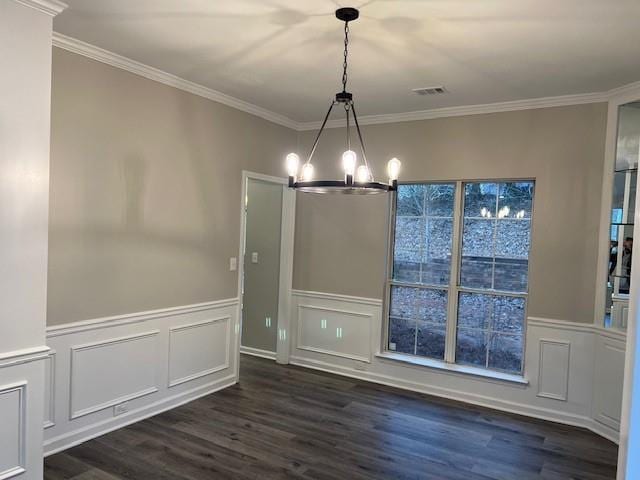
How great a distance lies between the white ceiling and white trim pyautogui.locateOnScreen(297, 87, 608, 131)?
11 centimetres

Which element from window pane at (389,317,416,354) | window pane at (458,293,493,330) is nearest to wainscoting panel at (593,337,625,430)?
window pane at (458,293,493,330)

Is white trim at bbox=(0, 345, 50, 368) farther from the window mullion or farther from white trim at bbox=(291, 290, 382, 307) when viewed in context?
the window mullion

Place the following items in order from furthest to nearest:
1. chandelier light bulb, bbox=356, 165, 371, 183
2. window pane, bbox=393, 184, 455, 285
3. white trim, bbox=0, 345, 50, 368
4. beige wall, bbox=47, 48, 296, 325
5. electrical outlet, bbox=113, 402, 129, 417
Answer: window pane, bbox=393, 184, 455, 285 → electrical outlet, bbox=113, 402, 129, 417 → beige wall, bbox=47, 48, 296, 325 → chandelier light bulb, bbox=356, 165, 371, 183 → white trim, bbox=0, 345, 50, 368

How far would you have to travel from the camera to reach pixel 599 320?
385cm

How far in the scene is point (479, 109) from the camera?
435cm

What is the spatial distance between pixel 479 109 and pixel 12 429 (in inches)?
170

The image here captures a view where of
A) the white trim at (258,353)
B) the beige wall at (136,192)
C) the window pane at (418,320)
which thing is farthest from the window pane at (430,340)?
the beige wall at (136,192)

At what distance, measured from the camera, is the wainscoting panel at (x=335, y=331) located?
5012mm

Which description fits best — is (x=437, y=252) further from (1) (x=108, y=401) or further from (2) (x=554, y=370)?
(1) (x=108, y=401)

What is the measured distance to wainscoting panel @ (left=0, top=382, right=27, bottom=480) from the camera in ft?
7.83

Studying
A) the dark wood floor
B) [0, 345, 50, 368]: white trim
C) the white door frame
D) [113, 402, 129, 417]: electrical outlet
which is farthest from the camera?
the white door frame

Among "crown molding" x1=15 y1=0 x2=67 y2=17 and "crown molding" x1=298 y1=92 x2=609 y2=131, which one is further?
"crown molding" x1=298 y1=92 x2=609 y2=131

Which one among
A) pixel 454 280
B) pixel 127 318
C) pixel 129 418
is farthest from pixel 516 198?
pixel 129 418

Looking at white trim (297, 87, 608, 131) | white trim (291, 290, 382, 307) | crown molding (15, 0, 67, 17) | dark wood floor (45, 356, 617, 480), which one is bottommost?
dark wood floor (45, 356, 617, 480)
